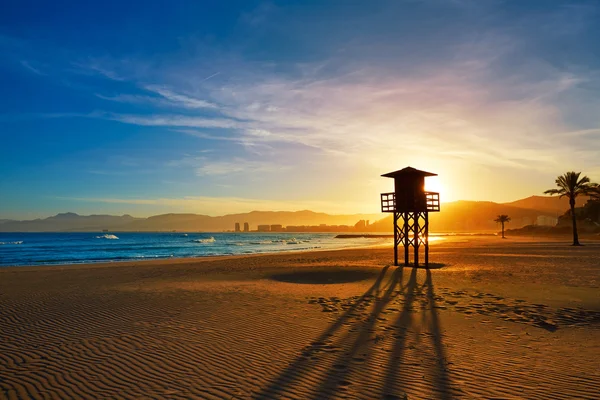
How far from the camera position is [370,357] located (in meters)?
7.48

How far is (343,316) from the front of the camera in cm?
1113

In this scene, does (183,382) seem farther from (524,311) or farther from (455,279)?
(455,279)

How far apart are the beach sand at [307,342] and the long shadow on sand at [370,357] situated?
0.03 m

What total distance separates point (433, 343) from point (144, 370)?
19.3ft

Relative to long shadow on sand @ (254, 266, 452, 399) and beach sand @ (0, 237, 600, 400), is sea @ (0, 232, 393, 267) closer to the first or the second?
beach sand @ (0, 237, 600, 400)

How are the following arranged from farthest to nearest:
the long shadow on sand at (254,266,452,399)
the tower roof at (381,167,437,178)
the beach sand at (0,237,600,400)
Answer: the tower roof at (381,167,437,178) < the beach sand at (0,237,600,400) < the long shadow on sand at (254,266,452,399)

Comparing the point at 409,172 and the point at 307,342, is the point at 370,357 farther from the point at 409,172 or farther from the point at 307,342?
the point at 409,172

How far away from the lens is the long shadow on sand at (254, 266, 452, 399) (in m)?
6.05

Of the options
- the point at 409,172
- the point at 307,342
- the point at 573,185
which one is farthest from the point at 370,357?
the point at 573,185

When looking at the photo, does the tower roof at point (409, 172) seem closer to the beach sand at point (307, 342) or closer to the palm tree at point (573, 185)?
the beach sand at point (307, 342)

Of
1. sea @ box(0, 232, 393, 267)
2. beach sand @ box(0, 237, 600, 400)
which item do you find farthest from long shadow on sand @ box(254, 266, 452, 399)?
sea @ box(0, 232, 393, 267)

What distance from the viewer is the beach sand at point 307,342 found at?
6184mm

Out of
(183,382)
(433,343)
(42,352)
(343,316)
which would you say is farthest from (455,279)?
(42,352)

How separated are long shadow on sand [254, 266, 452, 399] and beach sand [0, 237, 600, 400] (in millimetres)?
32
